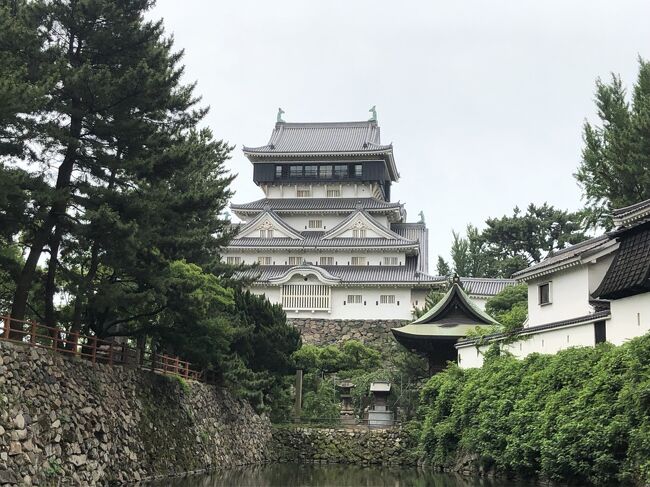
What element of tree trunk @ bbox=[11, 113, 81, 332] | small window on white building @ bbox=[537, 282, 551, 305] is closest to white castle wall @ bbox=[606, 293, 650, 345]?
small window on white building @ bbox=[537, 282, 551, 305]

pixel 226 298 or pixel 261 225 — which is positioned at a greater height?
pixel 261 225

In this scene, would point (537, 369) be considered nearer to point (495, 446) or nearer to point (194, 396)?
point (495, 446)

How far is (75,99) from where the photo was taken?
18391 millimetres

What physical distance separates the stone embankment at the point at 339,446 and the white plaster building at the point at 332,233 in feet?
46.3

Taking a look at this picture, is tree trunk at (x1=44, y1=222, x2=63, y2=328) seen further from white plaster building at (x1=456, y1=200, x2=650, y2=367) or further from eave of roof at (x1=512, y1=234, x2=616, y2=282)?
eave of roof at (x1=512, y1=234, x2=616, y2=282)

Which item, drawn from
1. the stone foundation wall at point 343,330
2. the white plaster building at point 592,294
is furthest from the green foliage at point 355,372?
the white plaster building at point 592,294

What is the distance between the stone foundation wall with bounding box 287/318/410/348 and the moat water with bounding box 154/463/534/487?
18547 mm

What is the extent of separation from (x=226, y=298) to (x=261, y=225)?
27.1 m

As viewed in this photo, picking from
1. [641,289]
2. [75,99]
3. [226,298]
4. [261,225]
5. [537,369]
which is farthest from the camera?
[261,225]

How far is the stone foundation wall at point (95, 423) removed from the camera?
14.7m

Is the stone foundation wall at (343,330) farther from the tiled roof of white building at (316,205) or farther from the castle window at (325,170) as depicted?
the castle window at (325,170)

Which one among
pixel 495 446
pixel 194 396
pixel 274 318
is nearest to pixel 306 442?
pixel 274 318

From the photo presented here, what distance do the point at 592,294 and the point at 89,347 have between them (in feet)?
41.7

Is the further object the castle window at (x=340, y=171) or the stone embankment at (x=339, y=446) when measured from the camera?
the castle window at (x=340, y=171)
